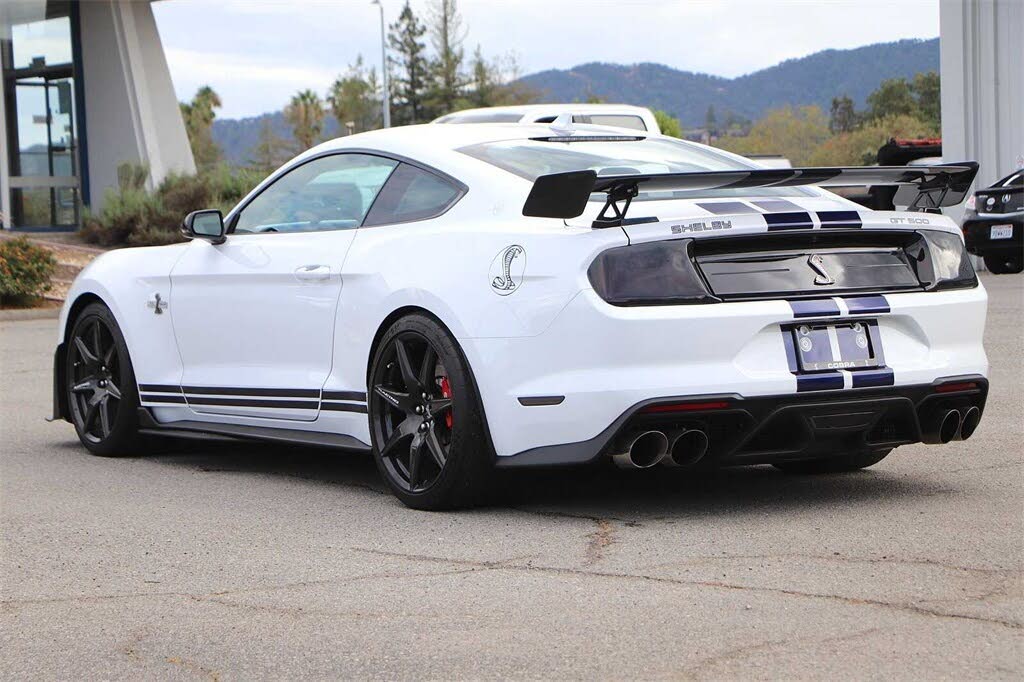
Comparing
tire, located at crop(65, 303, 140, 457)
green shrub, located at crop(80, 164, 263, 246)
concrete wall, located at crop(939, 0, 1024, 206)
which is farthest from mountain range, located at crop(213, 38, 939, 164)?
tire, located at crop(65, 303, 140, 457)

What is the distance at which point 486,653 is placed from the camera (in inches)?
135

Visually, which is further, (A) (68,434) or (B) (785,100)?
(B) (785,100)

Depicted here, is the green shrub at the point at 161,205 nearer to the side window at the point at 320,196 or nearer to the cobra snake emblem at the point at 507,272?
the side window at the point at 320,196

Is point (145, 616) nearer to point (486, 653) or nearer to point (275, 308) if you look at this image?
point (486, 653)

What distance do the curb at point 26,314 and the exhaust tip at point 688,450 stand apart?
579 inches

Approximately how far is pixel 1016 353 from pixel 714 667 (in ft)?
24.8

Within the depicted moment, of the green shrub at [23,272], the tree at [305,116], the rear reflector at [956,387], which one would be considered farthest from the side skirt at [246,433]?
the tree at [305,116]

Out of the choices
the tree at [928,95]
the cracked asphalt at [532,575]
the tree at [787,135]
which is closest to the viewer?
the cracked asphalt at [532,575]

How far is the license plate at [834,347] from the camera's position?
4723mm

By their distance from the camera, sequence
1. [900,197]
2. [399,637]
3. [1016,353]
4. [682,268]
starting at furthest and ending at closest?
1. [1016,353]
2. [900,197]
3. [682,268]
4. [399,637]

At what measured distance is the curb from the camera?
706 inches

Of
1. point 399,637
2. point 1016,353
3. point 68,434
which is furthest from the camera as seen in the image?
point 1016,353

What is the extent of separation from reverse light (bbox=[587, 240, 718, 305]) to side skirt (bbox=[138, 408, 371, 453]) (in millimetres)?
1348

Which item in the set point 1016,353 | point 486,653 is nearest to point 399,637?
point 486,653
